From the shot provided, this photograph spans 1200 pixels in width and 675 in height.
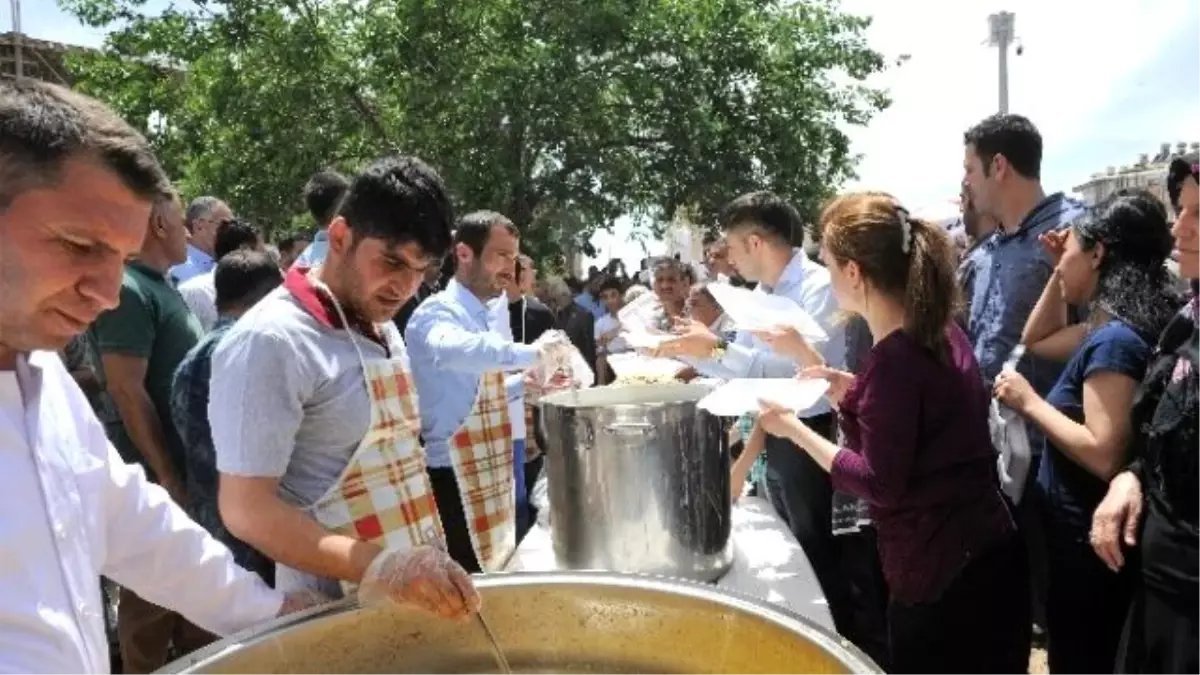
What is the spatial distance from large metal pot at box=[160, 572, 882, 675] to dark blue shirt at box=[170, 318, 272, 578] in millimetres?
1421

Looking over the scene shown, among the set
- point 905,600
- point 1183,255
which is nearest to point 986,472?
point 905,600

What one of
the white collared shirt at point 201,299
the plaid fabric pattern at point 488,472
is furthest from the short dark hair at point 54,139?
the white collared shirt at point 201,299

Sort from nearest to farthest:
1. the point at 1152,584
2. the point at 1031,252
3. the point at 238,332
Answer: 1. the point at 238,332
2. the point at 1152,584
3. the point at 1031,252

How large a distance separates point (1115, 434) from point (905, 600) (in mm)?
609

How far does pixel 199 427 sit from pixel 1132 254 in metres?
2.53

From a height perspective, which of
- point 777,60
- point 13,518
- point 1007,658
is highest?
point 777,60

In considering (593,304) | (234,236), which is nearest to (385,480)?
(234,236)

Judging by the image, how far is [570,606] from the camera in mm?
1200

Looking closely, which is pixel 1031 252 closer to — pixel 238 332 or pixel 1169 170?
pixel 1169 170

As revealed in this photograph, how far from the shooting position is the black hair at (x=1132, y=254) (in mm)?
2174


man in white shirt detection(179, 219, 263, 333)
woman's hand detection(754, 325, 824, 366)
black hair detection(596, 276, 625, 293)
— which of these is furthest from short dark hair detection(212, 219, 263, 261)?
black hair detection(596, 276, 625, 293)

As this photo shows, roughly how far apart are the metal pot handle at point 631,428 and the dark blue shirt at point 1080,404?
3.62ft

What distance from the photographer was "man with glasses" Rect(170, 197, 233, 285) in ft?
14.8

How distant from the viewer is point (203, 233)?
4.63 metres
